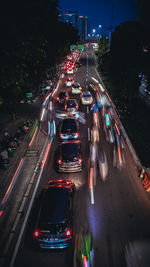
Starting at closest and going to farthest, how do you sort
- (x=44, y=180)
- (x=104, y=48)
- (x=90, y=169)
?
1. (x=44, y=180)
2. (x=90, y=169)
3. (x=104, y=48)

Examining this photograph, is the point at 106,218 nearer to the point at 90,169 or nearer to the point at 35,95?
the point at 90,169

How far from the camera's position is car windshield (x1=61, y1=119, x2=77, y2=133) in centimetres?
1585

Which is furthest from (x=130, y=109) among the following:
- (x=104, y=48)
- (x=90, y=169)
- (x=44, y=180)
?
(x=104, y=48)

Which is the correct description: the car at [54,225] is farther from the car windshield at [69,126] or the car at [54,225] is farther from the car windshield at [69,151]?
the car windshield at [69,126]

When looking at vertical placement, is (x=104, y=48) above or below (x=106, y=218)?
above

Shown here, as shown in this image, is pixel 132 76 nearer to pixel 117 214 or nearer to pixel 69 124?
pixel 69 124

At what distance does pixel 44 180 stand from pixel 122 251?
19.4 feet

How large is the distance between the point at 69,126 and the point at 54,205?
8.91m

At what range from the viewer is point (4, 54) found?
849cm

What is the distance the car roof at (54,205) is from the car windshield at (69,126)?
746cm

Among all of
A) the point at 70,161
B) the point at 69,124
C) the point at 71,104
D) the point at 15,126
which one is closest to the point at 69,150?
the point at 70,161

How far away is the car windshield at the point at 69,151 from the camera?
39.2 ft

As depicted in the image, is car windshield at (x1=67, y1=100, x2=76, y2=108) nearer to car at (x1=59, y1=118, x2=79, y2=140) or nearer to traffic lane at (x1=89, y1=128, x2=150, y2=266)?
car at (x1=59, y1=118, x2=79, y2=140)

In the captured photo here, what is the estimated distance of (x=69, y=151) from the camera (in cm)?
1224
